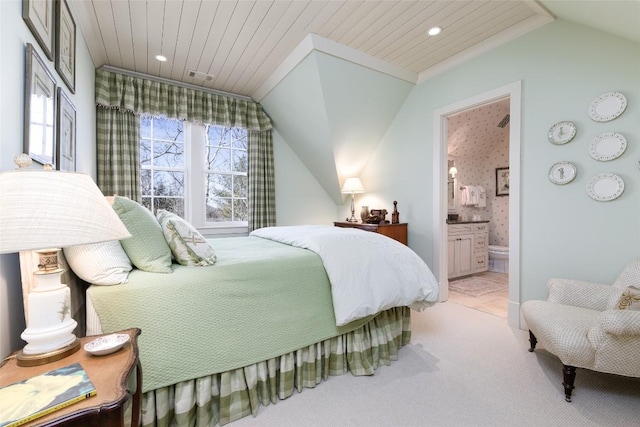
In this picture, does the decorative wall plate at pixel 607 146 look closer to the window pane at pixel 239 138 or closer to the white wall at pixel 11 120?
the white wall at pixel 11 120

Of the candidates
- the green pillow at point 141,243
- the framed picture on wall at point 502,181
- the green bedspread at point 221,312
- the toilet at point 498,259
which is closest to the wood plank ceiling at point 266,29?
the green pillow at point 141,243

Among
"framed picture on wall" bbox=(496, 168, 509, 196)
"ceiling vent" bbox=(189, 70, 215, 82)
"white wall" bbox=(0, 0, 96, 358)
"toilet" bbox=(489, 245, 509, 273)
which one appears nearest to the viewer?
"white wall" bbox=(0, 0, 96, 358)

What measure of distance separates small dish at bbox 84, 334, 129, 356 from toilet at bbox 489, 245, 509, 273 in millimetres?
5038

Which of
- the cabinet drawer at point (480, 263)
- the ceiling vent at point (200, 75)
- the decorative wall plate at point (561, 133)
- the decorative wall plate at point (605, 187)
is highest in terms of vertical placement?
the ceiling vent at point (200, 75)

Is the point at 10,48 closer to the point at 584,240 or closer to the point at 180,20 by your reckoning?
the point at 180,20

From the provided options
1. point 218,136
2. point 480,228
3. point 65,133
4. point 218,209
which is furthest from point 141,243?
point 480,228

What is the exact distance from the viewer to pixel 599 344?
1.43 metres

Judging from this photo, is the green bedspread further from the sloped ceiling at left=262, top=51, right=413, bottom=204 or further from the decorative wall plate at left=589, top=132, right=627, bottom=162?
the decorative wall plate at left=589, top=132, right=627, bottom=162

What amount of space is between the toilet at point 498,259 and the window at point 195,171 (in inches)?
159

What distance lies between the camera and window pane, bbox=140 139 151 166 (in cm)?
336

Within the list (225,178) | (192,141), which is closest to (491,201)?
(225,178)

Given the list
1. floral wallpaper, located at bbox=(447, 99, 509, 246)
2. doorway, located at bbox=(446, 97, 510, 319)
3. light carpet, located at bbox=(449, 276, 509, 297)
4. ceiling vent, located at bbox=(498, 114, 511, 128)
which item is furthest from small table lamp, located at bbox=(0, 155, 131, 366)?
ceiling vent, located at bbox=(498, 114, 511, 128)

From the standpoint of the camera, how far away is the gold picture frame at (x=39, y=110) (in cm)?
117

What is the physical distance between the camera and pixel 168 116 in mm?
3295
